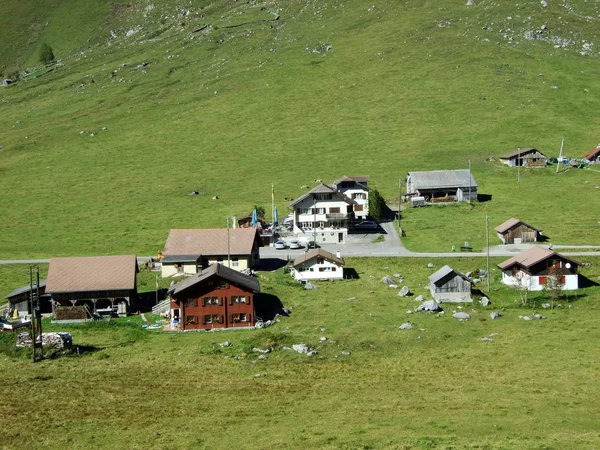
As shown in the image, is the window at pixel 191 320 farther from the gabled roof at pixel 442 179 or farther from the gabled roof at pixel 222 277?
the gabled roof at pixel 442 179

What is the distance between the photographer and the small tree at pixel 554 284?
7262 centimetres

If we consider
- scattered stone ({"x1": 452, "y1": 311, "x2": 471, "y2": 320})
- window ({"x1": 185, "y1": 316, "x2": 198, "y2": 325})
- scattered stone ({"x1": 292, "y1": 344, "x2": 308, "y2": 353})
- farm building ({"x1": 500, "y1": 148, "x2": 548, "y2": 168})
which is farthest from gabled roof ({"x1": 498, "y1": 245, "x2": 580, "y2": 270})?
farm building ({"x1": 500, "y1": 148, "x2": 548, "y2": 168})

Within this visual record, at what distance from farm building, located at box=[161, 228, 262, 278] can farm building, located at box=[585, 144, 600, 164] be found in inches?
2853

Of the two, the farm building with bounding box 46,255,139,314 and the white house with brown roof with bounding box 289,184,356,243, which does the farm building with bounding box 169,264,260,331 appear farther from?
the white house with brown roof with bounding box 289,184,356,243

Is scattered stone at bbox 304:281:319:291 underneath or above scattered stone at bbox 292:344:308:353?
above

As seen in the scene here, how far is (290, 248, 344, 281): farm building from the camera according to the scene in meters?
85.2

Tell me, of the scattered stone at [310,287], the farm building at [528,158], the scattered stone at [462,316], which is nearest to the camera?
the scattered stone at [462,316]

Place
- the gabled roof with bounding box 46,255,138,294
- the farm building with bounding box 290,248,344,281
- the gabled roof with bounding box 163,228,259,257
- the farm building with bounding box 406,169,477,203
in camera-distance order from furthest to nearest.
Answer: the farm building with bounding box 406,169,477,203 < the gabled roof with bounding box 163,228,259,257 < the farm building with bounding box 290,248,344,281 < the gabled roof with bounding box 46,255,138,294

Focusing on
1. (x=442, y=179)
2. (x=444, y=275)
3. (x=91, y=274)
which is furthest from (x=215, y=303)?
(x=442, y=179)

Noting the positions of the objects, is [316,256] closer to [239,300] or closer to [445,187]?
[239,300]

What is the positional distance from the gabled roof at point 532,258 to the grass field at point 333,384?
371 centimetres

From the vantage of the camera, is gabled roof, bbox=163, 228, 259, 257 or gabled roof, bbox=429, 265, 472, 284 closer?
gabled roof, bbox=429, 265, 472, 284

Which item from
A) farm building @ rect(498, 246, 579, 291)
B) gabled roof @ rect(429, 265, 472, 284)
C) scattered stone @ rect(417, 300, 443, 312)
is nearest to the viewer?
scattered stone @ rect(417, 300, 443, 312)

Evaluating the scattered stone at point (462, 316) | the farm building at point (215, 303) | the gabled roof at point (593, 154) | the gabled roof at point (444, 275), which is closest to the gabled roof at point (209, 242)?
the farm building at point (215, 303)
